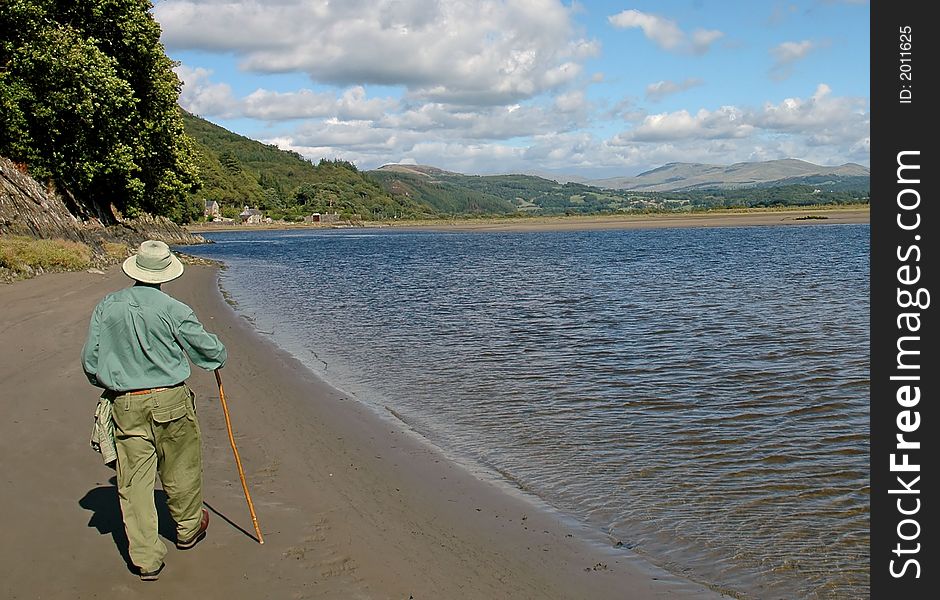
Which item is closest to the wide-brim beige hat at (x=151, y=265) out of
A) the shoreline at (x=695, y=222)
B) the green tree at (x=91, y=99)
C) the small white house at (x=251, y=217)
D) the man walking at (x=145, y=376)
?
the man walking at (x=145, y=376)

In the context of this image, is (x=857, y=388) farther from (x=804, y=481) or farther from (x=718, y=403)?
(x=804, y=481)

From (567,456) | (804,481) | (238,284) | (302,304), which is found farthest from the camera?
(238,284)

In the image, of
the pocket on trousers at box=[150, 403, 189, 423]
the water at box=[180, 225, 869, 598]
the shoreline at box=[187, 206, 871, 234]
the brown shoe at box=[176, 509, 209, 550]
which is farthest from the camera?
the shoreline at box=[187, 206, 871, 234]

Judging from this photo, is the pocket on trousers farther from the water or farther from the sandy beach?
the water

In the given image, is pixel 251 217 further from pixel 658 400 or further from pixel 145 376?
pixel 145 376

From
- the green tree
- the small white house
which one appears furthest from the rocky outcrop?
the small white house

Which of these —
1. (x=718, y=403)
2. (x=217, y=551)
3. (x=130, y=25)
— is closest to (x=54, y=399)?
(x=217, y=551)

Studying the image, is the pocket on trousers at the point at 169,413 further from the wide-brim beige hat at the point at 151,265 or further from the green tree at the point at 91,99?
the green tree at the point at 91,99

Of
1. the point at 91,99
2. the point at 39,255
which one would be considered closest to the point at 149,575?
the point at 39,255

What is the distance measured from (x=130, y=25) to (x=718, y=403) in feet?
104

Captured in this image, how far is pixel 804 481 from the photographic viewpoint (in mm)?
7426

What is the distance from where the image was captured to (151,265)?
5363 mm

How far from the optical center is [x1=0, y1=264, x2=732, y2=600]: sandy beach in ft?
16.9

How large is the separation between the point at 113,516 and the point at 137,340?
1.71 metres
